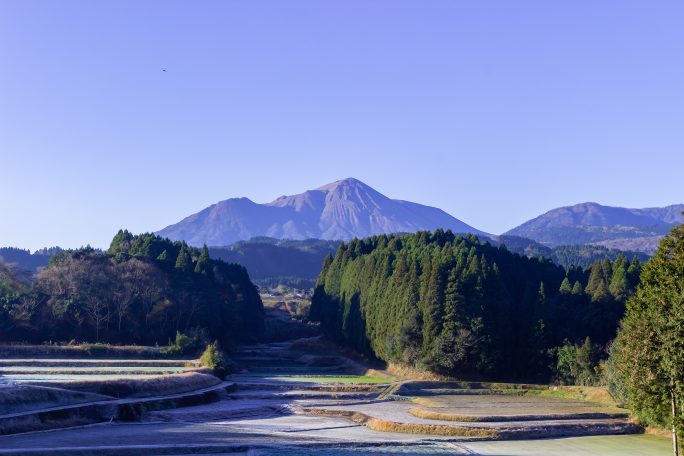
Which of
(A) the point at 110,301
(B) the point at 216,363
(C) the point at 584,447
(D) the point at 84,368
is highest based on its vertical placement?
(A) the point at 110,301

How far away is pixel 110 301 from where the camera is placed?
3049 inches

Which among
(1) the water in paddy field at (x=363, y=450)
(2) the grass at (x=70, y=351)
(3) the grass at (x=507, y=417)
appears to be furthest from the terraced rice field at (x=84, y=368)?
(1) the water in paddy field at (x=363, y=450)

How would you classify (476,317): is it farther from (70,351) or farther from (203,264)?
(203,264)

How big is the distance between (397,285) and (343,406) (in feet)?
91.4

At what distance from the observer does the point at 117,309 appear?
77375mm

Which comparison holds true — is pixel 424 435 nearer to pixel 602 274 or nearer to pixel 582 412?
pixel 582 412

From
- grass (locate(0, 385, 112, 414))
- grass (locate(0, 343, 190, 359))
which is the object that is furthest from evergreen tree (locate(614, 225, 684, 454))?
grass (locate(0, 343, 190, 359))

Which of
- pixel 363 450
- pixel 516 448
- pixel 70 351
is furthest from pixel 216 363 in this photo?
pixel 516 448

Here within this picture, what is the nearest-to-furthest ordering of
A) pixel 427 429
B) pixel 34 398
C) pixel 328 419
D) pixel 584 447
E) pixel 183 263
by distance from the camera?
1. pixel 584 447
2. pixel 34 398
3. pixel 427 429
4. pixel 328 419
5. pixel 183 263

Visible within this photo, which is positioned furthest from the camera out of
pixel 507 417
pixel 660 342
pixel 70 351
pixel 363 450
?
pixel 70 351

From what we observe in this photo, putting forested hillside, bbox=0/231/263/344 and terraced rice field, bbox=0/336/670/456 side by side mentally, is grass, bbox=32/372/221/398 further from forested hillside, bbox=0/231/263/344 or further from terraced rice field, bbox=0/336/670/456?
forested hillside, bbox=0/231/263/344

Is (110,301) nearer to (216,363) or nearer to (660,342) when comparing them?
(216,363)

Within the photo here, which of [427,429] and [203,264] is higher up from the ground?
[203,264]

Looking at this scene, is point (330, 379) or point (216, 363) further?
point (330, 379)
